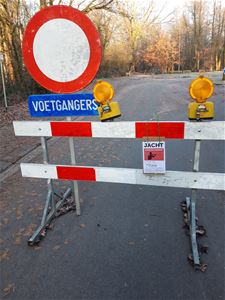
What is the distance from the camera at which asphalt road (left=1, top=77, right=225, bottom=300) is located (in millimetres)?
2393

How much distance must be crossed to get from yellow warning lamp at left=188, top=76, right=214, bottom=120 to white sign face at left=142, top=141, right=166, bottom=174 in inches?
16.8

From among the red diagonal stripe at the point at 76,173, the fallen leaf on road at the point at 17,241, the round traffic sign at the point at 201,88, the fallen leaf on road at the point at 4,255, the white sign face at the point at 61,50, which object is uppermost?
the white sign face at the point at 61,50

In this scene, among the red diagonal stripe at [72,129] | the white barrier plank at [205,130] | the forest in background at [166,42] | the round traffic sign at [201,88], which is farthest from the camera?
the forest in background at [166,42]

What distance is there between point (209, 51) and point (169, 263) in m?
54.6

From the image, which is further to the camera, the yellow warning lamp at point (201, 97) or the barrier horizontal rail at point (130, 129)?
the barrier horizontal rail at point (130, 129)

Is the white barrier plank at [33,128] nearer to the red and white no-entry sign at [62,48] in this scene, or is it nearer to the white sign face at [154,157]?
the red and white no-entry sign at [62,48]

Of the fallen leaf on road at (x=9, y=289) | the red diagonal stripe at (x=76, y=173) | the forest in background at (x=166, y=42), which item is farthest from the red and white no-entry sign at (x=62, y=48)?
the forest in background at (x=166, y=42)

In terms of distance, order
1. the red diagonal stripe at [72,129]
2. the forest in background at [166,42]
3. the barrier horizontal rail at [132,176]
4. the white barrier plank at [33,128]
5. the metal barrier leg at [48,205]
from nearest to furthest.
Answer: the barrier horizontal rail at [132,176], the red diagonal stripe at [72,129], the white barrier plank at [33,128], the metal barrier leg at [48,205], the forest in background at [166,42]

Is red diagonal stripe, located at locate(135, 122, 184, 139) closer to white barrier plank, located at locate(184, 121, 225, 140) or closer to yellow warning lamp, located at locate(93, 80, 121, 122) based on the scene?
white barrier plank, located at locate(184, 121, 225, 140)

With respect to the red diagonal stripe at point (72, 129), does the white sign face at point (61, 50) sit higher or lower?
higher

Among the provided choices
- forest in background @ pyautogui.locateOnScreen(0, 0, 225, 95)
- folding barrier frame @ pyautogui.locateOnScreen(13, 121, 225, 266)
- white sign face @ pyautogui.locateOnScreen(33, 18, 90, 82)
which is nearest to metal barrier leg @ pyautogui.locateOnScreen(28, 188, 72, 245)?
folding barrier frame @ pyautogui.locateOnScreen(13, 121, 225, 266)

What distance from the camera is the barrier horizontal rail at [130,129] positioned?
249cm

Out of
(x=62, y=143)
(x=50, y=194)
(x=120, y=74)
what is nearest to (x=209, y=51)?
(x=120, y=74)

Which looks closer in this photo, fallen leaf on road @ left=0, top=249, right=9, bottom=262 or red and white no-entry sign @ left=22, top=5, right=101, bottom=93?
red and white no-entry sign @ left=22, top=5, right=101, bottom=93
